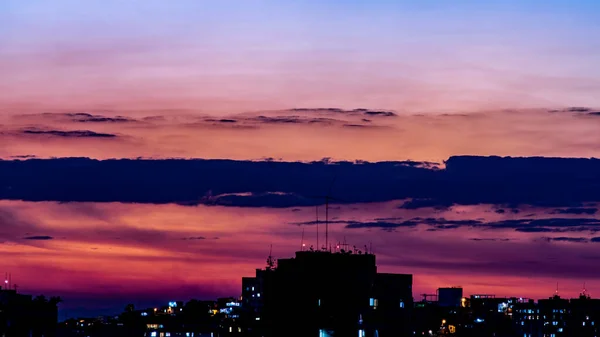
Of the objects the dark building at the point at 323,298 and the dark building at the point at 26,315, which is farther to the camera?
the dark building at the point at 26,315

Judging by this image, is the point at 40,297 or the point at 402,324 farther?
the point at 40,297

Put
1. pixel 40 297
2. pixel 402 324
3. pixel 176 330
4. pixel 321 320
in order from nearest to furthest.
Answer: pixel 321 320 < pixel 402 324 < pixel 40 297 < pixel 176 330

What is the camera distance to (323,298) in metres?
113

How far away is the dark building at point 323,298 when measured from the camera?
112 meters

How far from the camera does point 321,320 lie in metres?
111

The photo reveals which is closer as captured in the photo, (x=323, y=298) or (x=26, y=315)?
(x=323, y=298)

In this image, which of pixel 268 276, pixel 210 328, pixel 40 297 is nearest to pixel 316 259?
pixel 268 276

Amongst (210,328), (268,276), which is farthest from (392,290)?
(210,328)

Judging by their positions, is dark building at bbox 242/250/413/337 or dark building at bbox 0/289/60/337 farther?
dark building at bbox 0/289/60/337

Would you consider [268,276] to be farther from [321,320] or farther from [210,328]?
[210,328]

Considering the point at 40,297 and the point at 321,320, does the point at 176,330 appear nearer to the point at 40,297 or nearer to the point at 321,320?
the point at 40,297

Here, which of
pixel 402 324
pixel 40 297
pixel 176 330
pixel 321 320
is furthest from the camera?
pixel 176 330

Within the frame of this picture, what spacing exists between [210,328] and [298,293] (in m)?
66.8

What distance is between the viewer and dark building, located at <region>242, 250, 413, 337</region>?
11169 centimetres
